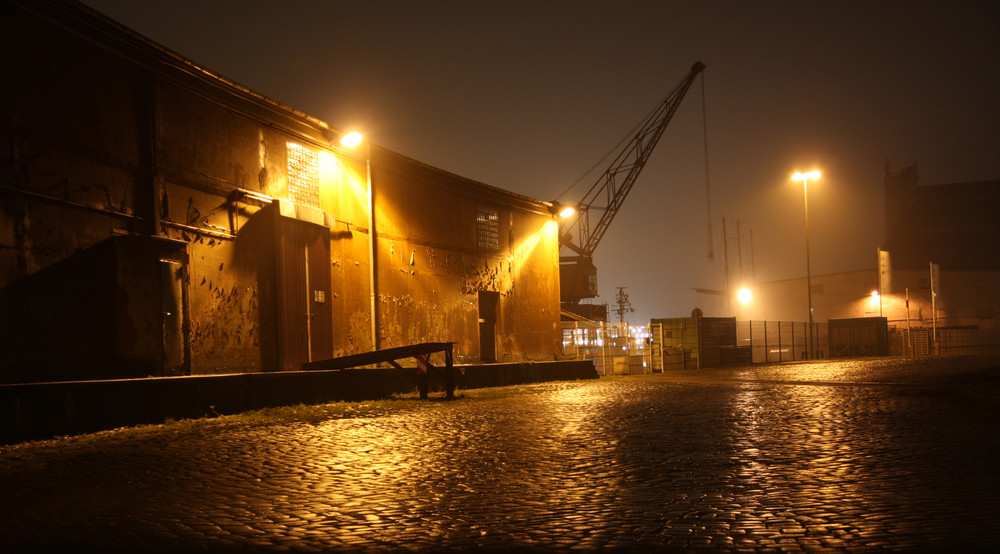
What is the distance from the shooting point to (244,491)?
5574 mm

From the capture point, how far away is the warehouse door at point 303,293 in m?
15.9

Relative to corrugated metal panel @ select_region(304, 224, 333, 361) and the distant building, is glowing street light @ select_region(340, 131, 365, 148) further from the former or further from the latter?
the distant building

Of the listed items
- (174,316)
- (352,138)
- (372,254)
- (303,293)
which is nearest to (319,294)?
(303,293)

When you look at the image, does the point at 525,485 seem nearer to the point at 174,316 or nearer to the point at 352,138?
the point at 174,316

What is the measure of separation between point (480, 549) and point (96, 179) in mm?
10489

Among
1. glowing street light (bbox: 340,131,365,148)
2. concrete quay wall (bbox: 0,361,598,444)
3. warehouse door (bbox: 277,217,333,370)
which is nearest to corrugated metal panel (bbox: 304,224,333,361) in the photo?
warehouse door (bbox: 277,217,333,370)

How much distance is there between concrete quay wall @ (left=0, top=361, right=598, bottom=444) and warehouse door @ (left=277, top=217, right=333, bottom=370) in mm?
2102

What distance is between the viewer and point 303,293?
16.5m

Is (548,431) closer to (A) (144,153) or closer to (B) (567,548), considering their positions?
(B) (567,548)

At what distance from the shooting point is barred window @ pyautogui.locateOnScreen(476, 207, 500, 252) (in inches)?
957

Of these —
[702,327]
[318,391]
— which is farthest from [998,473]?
[702,327]

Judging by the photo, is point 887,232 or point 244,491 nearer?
point 244,491

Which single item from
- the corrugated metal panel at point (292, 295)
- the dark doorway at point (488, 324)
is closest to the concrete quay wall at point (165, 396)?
the corrugated metal panel at point (292, 295)

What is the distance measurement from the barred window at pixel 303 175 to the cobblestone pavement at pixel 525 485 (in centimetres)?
782
